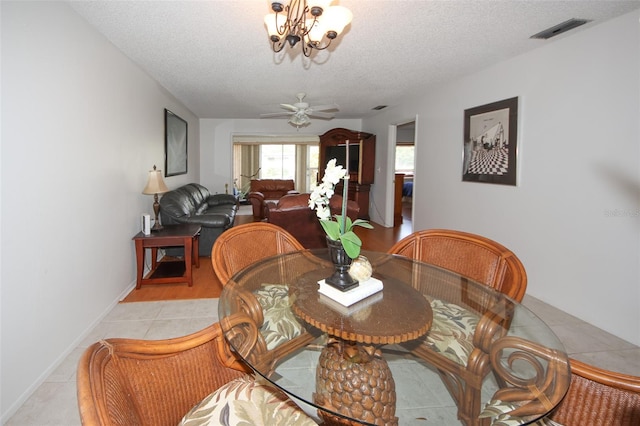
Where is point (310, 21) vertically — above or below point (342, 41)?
below

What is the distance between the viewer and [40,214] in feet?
5.76

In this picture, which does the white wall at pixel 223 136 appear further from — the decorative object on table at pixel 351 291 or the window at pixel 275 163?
the decorative object on table at pixel 351 291

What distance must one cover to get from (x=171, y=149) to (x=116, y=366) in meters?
4.44

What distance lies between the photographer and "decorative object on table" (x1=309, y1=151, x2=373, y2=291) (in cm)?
124

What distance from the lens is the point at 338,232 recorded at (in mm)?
1310

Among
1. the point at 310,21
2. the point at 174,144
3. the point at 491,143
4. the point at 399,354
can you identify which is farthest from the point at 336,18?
the point at 174,144

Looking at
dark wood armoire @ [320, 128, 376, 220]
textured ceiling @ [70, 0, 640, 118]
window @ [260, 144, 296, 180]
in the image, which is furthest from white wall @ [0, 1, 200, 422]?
window @ [260, 144, 296, 180]

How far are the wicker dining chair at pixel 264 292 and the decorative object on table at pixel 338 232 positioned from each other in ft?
0.85

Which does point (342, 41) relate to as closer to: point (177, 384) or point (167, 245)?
point (167, 245)

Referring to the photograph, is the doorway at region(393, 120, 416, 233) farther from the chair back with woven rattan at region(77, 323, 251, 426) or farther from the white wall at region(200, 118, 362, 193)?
the chair back with woven rattan at region(77, 323, 251, 426)

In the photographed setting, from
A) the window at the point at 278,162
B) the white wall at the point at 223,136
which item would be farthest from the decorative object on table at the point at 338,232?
the window at the point at 278,162

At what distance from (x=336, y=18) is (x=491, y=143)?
2447 mm

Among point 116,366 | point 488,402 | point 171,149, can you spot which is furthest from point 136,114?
point 488,402

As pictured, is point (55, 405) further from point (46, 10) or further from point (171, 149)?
point (171, 149)
